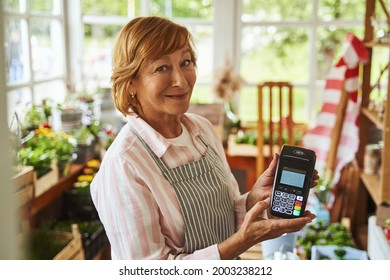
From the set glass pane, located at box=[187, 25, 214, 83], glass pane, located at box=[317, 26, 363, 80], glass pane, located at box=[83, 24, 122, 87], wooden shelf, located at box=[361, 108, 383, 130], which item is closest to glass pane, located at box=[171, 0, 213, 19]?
glass pane, located at box=[187, 25, 214, 83]

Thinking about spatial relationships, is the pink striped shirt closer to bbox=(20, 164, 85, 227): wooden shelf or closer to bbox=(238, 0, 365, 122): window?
bbox=(20, 164, 85, 227): wooden shelf

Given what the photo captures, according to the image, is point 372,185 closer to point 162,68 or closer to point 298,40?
point 298,40

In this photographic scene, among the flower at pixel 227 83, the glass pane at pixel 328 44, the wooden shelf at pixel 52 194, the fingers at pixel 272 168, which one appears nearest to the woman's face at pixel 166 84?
the fingers at pixel 272 168

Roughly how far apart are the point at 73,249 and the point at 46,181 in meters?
0.18

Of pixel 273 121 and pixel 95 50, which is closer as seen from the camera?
pixel 95 50

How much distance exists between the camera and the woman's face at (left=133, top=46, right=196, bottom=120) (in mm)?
660

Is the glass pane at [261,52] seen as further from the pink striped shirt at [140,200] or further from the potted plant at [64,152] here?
the pink striped shirt at [140,200]

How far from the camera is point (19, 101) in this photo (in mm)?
921

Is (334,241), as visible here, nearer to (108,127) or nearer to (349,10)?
(108,127)

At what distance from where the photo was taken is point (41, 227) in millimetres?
1257

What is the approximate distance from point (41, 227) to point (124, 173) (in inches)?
27.1

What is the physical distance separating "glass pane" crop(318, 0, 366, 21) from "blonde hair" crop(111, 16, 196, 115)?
100 cm

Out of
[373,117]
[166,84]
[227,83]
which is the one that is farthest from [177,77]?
[227,83]
